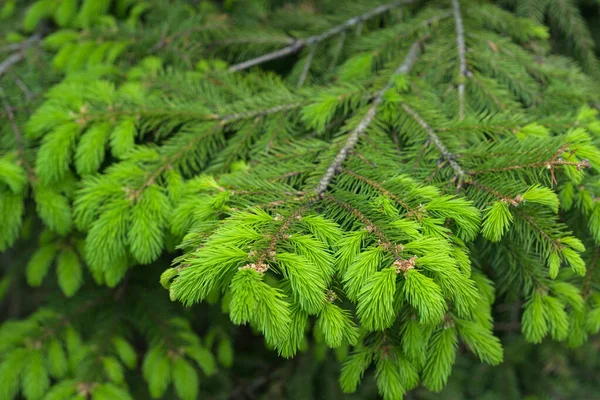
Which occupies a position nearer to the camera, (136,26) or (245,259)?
(245,259)

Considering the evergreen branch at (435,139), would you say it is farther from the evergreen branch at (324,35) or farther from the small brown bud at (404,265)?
the evergreen branch at (324,35)

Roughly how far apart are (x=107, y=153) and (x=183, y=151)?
391mm

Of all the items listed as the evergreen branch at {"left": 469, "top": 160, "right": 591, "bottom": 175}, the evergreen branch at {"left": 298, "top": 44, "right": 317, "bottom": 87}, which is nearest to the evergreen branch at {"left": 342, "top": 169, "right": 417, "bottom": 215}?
the evergreen branch at {"left": 469, "top": 160, "right": 591, "bottom": 175}

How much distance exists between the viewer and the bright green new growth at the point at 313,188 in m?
1.04

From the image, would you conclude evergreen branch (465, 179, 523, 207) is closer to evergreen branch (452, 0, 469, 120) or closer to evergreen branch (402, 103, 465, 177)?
evergreen branch (402, 103, 465, 177)

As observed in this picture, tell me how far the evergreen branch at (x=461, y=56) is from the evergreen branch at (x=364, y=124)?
0.56 feet

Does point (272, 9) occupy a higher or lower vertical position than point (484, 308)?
higher

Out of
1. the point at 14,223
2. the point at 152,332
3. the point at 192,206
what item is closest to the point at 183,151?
the point at 192,206

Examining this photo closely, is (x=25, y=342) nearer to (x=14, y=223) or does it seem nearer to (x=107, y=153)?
(x=14, y=223)

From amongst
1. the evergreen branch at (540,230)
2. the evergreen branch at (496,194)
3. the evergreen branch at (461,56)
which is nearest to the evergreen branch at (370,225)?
the evergreen branch at (496,194)

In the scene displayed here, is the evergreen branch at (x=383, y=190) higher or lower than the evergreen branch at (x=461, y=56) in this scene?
lower

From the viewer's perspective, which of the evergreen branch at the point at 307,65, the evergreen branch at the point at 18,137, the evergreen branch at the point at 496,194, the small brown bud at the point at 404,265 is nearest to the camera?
the small brown bud at the point at 404,265

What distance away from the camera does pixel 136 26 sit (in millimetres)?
2367

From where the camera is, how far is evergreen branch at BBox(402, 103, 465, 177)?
1.33 m
